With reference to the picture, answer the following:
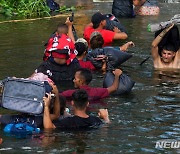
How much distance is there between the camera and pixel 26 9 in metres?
20.1

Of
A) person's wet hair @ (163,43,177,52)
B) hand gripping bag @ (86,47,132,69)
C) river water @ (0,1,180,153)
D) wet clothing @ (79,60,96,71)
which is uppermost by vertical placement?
person's wet hair @ (163,43,177,52)

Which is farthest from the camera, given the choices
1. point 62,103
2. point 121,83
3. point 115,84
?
point 121,83

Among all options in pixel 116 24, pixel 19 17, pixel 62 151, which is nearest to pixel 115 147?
pixel 62 151

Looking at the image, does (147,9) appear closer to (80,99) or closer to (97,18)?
(97,18)

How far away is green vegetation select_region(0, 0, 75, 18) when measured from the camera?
19869mm

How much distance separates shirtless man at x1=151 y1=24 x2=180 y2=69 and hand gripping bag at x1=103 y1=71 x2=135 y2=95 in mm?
1648

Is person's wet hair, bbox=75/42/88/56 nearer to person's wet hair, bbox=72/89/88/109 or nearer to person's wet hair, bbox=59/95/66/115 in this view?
person's wet hair, bbox=59/95/66/115

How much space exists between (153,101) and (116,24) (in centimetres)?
593

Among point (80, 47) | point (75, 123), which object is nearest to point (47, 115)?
point (75, 123)

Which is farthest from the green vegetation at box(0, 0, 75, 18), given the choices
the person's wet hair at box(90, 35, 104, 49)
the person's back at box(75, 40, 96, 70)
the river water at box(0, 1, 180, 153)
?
the person's back at box(75, 40, 96, 70)

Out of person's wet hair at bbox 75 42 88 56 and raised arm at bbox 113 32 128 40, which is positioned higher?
person's wet hair at bbox 75 42 88 56

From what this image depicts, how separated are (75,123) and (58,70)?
108 inches

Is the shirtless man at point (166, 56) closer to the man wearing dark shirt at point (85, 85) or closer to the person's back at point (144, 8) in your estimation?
the man wearing dark shirt at point (85, 85)

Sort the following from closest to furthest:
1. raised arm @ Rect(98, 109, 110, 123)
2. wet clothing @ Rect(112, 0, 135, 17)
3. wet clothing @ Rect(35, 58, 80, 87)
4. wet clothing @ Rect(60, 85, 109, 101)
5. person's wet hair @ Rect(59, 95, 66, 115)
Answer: person's wet hair @ Rect(59, 95, 66, 115)
raised arm @ Rect(98, 109, 110, 123)
wet clothing @ Rect(60, 85, 109, 101)
wet clothing @ Rect(35, 58, 80, 87)
wet clothing @ Rect(112, 0, 135, 17)
